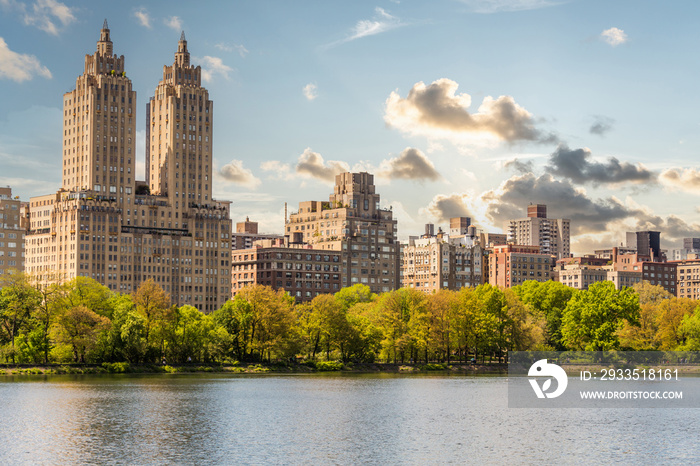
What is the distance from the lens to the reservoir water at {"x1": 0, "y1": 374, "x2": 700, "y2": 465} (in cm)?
7656

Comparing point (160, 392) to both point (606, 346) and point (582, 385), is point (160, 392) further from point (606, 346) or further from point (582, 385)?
point (606, 346)

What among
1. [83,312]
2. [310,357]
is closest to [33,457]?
[83,312]

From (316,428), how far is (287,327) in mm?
88682

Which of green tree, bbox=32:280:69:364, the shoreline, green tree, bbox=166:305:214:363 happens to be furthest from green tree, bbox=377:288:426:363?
green tree, bbox=32:280:69:364

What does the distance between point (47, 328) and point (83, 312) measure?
9792 millimetres

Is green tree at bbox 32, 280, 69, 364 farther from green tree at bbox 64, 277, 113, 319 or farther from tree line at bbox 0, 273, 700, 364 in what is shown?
green tree at bbox 64, 277, 113, 319

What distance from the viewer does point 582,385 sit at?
482 ft

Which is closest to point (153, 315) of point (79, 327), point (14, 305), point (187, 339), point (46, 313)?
point (187, 339)

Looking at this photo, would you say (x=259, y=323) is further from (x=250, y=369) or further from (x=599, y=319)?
(x=599, y=319)

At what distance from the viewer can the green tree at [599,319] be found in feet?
617

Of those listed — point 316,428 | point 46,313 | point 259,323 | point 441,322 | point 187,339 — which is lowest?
point 316,428

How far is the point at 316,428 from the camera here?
9269cm

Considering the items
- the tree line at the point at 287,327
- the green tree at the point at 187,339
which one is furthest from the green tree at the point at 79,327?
the green tree at the point at 187,339

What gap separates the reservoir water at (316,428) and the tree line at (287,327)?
Answer: 29660 millimetres
